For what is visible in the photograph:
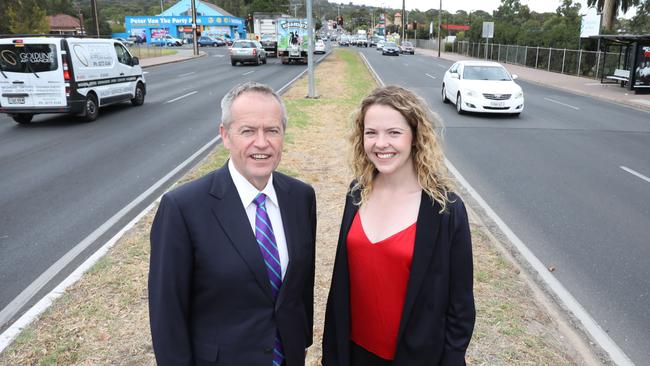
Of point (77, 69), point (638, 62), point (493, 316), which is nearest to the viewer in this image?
point (493, 316)

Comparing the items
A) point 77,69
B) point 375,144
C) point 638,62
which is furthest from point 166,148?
point 638,62

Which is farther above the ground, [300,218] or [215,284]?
[300,218]

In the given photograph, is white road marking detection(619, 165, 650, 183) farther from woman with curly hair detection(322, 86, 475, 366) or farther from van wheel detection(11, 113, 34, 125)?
van wheel detection(11, 113, 34, 125)

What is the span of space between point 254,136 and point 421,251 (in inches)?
33.6

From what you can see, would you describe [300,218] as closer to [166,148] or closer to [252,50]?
[166,148]

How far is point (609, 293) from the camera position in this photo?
473 centimetres

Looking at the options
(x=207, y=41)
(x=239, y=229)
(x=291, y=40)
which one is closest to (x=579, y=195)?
(x=239, y=229)

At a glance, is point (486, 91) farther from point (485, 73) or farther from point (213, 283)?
point (213, 283)

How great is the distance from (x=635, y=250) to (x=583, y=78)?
2948 cm

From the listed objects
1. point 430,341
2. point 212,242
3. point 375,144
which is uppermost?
point 375,144

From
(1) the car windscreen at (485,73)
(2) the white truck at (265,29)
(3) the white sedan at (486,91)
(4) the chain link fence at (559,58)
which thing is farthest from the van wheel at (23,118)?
(2) the white truck at (265,29)

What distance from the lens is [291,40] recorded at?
37594 millimetres

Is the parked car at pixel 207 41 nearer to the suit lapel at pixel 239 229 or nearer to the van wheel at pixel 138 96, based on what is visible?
the van wheel at pixel 138 96

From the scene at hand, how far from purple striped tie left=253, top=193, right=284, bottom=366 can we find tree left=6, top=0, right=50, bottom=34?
160 feet
